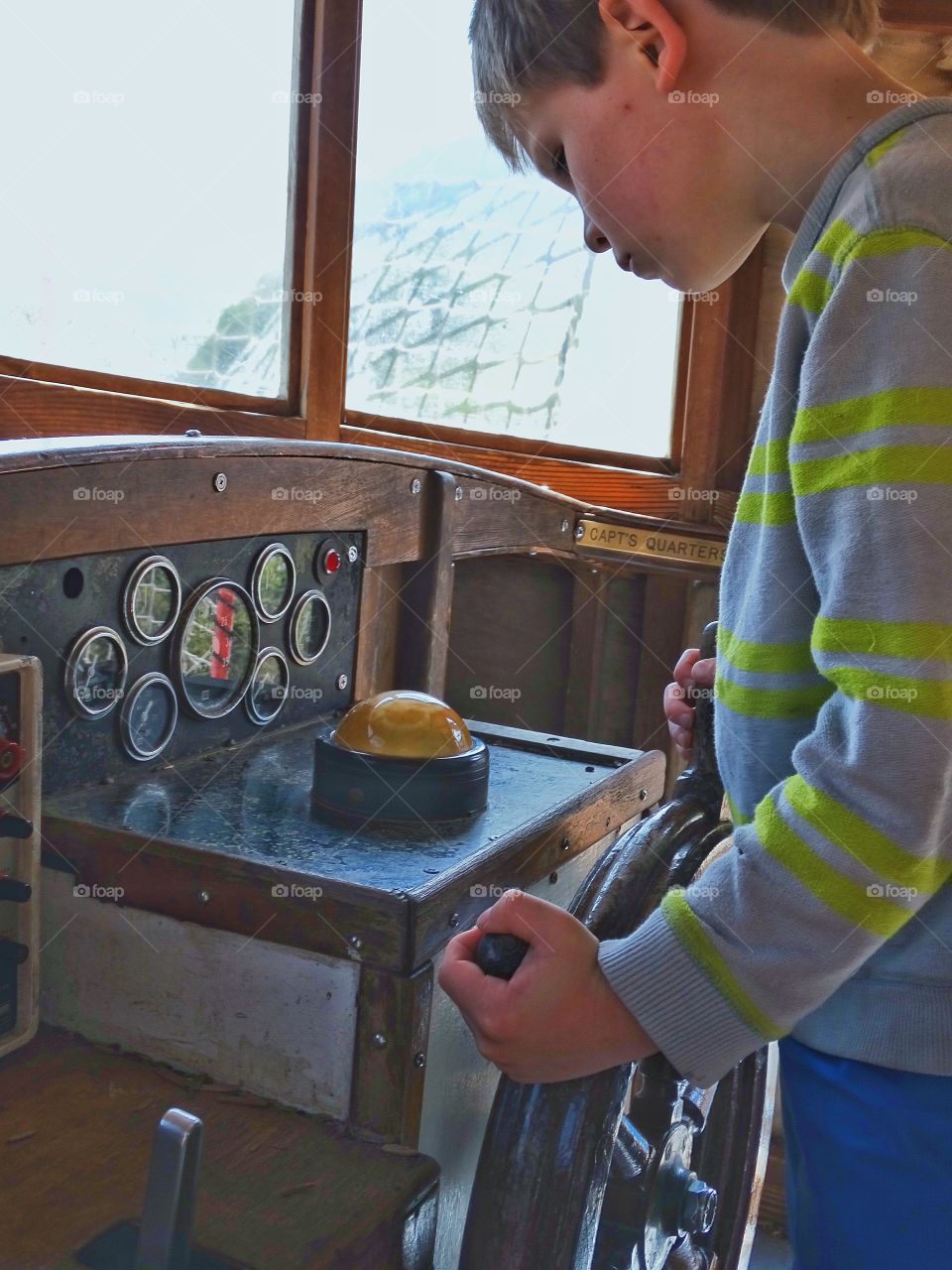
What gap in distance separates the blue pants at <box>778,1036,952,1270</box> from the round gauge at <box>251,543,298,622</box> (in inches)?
42.5

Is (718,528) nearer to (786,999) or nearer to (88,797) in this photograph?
(88,797)

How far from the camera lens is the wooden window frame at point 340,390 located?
2.52 metres

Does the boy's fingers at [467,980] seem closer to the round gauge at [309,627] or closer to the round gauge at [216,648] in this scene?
the round gauge at [216,648]

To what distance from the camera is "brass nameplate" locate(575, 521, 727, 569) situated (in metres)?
3.05

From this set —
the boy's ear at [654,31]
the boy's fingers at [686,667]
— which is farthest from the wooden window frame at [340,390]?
the boy's ear at [654,31]

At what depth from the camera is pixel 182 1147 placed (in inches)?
30.8

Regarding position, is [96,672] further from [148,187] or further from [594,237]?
[148,187]

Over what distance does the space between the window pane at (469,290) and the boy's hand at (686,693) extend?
209 cm

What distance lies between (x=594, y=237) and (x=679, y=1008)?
0.64 metres

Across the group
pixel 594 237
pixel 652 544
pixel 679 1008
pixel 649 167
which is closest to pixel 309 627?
pixel 594 237

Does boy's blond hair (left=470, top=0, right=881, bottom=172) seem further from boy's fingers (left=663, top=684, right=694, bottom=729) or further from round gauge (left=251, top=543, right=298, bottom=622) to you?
round gauge (left=251, top=543, right=298, bottom=622)

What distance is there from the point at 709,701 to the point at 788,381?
35cm

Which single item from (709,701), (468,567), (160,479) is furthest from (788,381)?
(468,567)

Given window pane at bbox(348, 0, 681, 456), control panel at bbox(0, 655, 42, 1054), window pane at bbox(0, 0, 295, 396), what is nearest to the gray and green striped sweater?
control panel at bbox(0, 655, 42, 1054)
